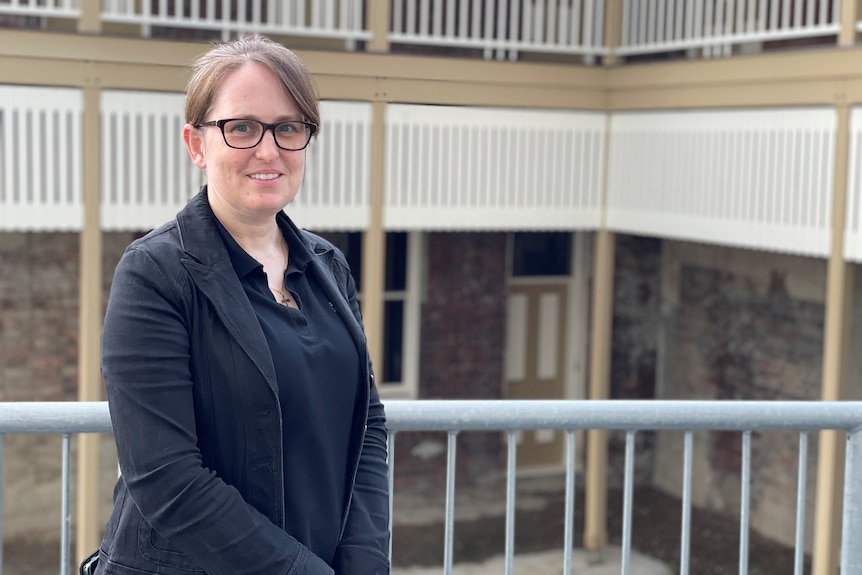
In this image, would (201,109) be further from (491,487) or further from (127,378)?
(491,487)

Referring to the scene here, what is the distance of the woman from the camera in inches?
77.5

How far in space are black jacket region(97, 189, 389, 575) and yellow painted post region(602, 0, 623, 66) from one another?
856 cm

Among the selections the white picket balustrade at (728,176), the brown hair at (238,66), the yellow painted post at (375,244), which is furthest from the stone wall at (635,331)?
the brown hair at (238,66)

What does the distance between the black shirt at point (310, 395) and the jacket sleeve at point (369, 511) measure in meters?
0.05

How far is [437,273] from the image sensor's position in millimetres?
11797

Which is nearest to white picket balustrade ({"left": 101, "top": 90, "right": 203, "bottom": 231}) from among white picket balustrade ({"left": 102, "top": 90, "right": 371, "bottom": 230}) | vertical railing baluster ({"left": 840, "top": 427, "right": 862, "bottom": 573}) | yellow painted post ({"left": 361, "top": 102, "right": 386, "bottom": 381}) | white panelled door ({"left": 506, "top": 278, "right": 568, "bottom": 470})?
white picket balustrade ({"left": 102, "top": 90, "right": 371, "bottom": 230})

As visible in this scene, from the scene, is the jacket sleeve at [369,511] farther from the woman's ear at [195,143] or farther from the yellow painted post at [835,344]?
the yellow painted post at [835,344]

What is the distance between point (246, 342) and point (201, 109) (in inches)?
17.0

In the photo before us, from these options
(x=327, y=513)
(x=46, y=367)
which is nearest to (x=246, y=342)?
(x=327, y=513)

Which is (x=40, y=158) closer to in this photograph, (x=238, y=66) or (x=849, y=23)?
(x=849, y=23)

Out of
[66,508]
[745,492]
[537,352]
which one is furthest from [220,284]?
[537,352]

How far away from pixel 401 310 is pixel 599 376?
211 cm

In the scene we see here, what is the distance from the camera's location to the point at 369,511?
2320 mm

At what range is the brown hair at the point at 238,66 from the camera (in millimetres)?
2070
